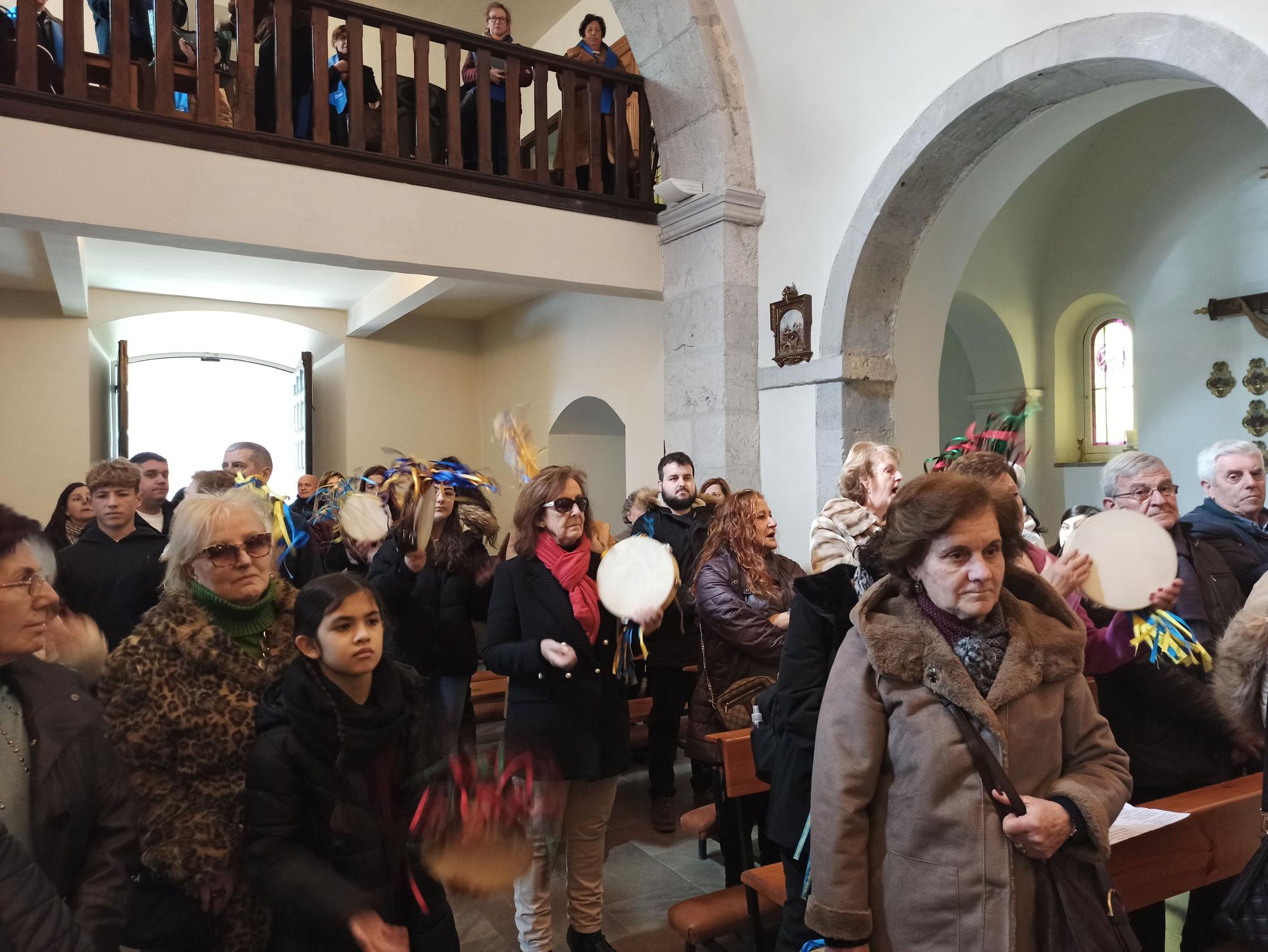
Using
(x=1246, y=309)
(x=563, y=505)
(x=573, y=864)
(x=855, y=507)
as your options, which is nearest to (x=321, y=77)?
(x=563, y=505)

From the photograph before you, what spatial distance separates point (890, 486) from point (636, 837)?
223cm

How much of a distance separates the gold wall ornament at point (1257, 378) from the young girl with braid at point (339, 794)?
791cm

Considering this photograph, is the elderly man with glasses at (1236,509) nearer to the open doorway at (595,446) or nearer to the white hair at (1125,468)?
the white hair at (1125,468)

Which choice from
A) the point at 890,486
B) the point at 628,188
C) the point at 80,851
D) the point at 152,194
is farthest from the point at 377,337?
the point at 80,851

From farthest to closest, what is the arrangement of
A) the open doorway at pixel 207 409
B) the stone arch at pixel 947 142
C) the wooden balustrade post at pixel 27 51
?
the open doorway at pixel 207 409 < the wooden balustrade post at pixel 27 51 < the stone arch at pixel 947 142

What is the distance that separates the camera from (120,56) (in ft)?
17.7

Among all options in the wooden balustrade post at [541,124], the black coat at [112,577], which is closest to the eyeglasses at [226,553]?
the black coat at [112,577]

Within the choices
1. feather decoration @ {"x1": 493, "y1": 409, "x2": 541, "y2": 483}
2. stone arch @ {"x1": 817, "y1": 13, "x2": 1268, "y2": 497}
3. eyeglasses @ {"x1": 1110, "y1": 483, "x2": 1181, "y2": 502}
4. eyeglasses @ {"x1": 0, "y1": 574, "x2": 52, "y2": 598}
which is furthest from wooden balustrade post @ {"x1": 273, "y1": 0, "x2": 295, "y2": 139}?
eyeglasses @ {"x1": 1110, "y1": 483, "x2": 1181, "y2": 502}

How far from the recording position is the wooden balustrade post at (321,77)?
5.92m

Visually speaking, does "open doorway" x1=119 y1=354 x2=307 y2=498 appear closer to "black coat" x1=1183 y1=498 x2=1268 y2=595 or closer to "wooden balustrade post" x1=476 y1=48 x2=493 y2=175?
"wooden balustrade post" x1=476 y1=48 x2=493 y2=175

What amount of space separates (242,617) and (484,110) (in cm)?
529

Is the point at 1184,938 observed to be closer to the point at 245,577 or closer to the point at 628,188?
the point at 245,577

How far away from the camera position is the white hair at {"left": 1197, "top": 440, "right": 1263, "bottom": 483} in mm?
3283

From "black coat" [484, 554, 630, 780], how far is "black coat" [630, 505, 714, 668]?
41.2 inches
